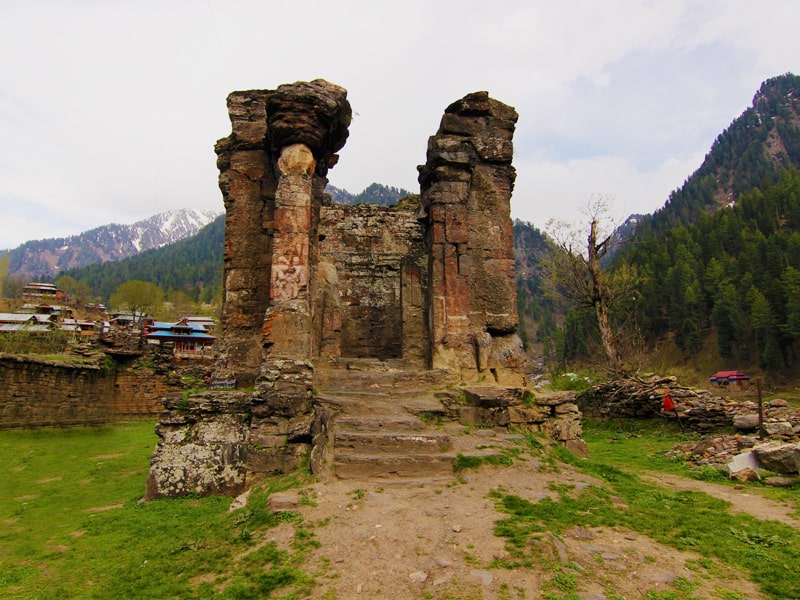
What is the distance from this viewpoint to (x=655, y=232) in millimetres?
110438

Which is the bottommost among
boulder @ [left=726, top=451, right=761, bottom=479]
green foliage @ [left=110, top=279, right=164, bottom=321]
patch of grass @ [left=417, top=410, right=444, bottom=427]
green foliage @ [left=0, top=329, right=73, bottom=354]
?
boulder @ [left=726, top=451, right=761, bottom=479]

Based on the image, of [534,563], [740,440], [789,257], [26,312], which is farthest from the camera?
[26,312]

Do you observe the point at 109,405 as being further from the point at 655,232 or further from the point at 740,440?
the point at 655,232

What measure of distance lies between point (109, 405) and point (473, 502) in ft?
62.9

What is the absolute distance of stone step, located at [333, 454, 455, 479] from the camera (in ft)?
21.8

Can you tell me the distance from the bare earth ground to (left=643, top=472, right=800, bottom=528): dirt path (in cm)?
12

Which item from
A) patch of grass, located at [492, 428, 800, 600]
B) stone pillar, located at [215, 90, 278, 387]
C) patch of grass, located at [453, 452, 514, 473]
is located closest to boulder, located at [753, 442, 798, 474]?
patch of grass, located at [492, 428, 800, 600]

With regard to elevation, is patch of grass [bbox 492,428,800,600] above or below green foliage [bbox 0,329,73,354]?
below

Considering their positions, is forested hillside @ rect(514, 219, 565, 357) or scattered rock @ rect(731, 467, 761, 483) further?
forested hillside @ rect(514, 219, 565, 357)

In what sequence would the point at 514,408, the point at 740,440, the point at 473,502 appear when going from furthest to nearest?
the point at 740,440, the point at 514,408, the point at 473,502

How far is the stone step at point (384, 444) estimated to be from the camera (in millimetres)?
7043

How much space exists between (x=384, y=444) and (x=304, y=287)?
3441 mm

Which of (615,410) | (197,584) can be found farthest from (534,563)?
(615,410)

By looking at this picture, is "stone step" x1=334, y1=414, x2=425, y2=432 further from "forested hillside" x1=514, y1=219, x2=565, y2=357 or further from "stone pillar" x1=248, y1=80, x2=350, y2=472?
"forested hillside" x1=514, y1=219, x2=565, y2=357
